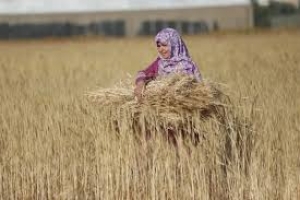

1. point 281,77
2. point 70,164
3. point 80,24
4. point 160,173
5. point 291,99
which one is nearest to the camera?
point 160,173

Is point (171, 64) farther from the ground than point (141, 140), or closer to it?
farther from the ground

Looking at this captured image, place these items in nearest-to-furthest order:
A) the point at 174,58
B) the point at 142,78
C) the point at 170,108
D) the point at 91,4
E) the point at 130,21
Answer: the point at 170,108 → the point at 142,78 → the point at 174,58 → the point at 130,21 → the point at 91,4

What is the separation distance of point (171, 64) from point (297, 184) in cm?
126

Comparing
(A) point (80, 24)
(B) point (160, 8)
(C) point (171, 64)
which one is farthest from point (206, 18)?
(C) point (171, 64)

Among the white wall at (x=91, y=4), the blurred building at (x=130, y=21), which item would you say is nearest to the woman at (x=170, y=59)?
the blurred building at (x=130, y=21)

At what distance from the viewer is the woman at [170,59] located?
5.29m

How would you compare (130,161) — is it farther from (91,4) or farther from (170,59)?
(91,4)

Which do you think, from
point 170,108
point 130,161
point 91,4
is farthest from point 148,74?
point 91,4

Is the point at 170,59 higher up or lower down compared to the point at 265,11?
higher up

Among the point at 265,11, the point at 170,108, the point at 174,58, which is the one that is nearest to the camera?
the point at 170,108

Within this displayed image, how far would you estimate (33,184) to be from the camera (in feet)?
17.6

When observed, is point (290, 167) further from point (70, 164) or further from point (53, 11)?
point (53, 11)

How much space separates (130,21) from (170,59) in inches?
1605

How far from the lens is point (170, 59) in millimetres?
5344
